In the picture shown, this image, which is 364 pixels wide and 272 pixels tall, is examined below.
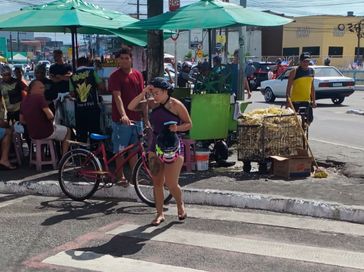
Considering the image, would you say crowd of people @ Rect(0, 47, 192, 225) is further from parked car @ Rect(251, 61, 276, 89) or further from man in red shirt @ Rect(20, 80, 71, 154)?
parked car @ Rect(251, 61, 276, 89)

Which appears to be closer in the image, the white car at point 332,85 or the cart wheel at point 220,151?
the cart wheel at point 220,151

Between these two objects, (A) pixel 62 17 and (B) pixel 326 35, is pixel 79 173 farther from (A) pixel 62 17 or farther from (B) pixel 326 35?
(B) pixel 326 35

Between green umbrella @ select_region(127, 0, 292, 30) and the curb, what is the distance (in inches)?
102

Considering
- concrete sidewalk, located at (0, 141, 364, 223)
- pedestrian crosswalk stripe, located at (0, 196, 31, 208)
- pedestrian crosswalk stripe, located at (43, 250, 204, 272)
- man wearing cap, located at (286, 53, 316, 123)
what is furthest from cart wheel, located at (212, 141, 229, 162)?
pedestrian crosswalk stripe, located at (43, 250, 204, 272)

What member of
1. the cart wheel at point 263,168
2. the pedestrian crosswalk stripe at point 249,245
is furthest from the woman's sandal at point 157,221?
the cart wheel at point 263,168

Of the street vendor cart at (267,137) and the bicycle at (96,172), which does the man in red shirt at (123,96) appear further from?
the street vendor cart at (267,137)

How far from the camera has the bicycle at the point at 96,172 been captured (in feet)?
22.6

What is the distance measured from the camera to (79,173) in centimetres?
720

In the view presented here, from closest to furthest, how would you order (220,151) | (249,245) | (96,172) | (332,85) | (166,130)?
1. (249,245)
2. (166,130)
3. (96,172)
4. (220,151)
5. (332,85)

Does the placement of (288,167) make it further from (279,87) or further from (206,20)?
(279,87)

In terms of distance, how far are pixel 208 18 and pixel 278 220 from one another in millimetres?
3522

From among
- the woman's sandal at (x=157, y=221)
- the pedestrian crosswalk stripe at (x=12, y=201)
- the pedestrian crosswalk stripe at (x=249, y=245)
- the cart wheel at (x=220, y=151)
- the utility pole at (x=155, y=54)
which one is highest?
the utility pole at (x=155, y=54)

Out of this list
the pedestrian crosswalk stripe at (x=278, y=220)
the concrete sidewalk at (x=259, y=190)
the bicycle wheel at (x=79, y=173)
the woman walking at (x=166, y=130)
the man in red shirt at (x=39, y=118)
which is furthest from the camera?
the man in red shirt at (x=39, y=118)

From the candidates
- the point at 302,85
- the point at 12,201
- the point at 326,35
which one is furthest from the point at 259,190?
the point at 326,35
